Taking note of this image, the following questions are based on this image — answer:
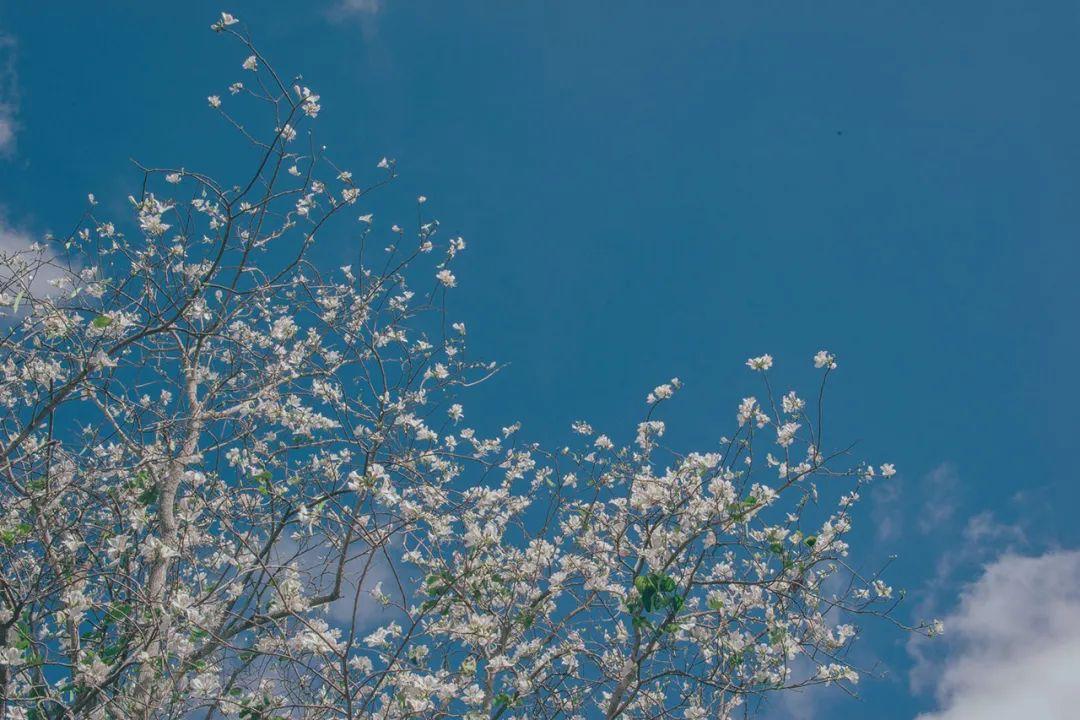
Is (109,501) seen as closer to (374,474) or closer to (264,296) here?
(264,296)

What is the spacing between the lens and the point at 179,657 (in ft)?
16.2

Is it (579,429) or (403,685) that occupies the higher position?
(579,429)

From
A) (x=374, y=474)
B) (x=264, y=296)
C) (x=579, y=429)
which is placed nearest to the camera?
(x=374, y=474)

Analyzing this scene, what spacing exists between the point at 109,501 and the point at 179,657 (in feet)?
A: 3.56

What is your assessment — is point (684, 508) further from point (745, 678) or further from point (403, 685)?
point (403, 685)

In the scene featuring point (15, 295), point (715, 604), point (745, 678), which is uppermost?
point (15, 295)

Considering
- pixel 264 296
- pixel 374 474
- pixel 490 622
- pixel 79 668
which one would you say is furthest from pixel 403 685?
pixel 264 296

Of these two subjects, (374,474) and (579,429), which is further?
(579,429)

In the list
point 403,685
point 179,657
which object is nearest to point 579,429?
point 403,685

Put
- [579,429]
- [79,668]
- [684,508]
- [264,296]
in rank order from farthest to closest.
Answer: [579,429], [264,296], [684,508], [79,668]

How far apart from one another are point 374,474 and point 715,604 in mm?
2205

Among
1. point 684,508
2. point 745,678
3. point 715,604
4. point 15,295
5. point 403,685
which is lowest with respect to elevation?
point 403,685

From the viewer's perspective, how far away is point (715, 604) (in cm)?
479

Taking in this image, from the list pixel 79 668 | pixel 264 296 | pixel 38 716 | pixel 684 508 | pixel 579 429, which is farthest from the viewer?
pixel 579 429
